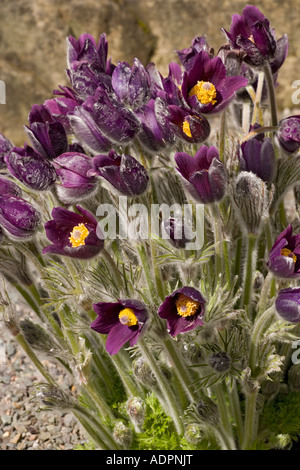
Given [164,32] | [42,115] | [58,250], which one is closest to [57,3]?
[164,32]

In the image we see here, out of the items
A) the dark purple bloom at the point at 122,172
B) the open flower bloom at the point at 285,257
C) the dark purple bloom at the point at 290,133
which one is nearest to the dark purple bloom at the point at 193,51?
the dark purple bloom at the point at 290,133

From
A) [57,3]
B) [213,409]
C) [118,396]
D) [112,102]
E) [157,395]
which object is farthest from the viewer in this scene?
[57,3]

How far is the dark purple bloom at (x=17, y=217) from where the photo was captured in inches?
49.9

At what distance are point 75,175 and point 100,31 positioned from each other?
8.05 ft

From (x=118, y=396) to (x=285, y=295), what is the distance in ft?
2.56

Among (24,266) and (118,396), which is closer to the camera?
(24,266)

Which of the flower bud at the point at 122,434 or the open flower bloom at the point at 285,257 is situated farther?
the flower bud at the point at 122,434

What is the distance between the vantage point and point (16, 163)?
1262 millimetres

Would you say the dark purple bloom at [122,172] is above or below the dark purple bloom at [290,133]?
below

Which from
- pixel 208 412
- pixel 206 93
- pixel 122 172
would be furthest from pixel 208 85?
pixel 208 412

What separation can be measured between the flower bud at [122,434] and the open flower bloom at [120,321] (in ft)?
1.37

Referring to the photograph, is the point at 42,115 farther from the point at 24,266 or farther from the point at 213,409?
the point at 213,409

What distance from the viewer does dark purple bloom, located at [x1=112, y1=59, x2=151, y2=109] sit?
1.27 m

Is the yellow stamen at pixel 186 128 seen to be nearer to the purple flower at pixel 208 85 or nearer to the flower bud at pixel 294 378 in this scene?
the purple flower at pixel 208 85
